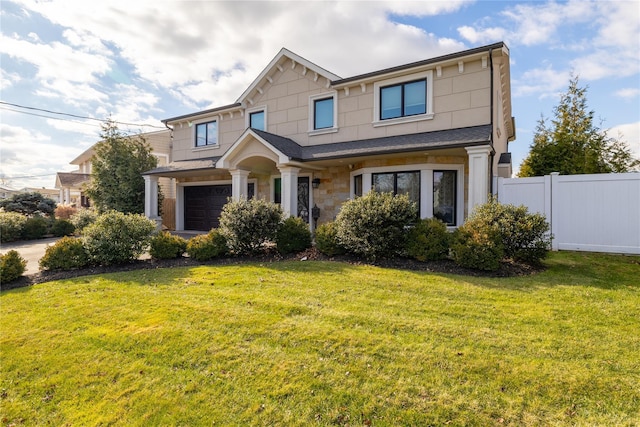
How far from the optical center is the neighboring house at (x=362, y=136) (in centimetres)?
1018

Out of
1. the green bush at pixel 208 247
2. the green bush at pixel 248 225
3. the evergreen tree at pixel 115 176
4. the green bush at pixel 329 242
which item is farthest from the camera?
the evergreen tree at pixel 115 176

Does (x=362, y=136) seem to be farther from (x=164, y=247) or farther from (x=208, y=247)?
(x=164, y=247)

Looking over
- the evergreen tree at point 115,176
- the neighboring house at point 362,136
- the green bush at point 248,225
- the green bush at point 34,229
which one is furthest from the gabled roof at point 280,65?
the green bush at point 34,229

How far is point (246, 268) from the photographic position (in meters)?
7.76

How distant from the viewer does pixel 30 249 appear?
12164 mm

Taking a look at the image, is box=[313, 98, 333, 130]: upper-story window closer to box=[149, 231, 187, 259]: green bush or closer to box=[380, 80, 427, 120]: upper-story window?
box=[380, 80, 427, 120]: upper-story window

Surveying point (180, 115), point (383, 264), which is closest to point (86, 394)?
point (383, 264)

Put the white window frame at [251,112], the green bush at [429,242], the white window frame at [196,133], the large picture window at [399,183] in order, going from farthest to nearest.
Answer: the white window frame at [196,133]
the white window frame at [251,112]
the large picture window at [399,183]
the green bush at [429,242]

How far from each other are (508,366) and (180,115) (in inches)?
714

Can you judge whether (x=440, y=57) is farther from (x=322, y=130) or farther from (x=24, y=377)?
(x=24, y=377)

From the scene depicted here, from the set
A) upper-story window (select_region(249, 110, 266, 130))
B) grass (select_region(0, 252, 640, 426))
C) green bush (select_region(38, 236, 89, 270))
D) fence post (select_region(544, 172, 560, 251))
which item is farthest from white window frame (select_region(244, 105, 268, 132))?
fence post (select_region(544, 172, 560, 251))

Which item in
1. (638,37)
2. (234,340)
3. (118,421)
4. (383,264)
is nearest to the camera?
(118,421)

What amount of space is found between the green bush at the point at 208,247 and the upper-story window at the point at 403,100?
23.9 feet

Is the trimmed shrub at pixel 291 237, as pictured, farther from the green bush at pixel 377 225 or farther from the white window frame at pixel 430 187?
the white window frame at pixel 430 187
